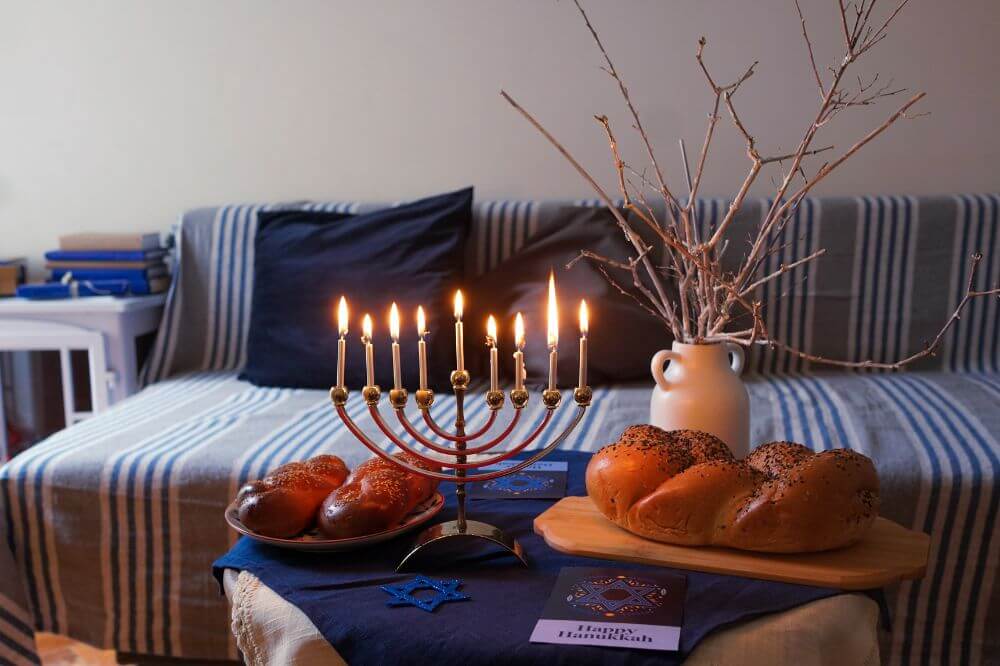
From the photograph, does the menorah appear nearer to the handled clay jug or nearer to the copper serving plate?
the copper serving plate

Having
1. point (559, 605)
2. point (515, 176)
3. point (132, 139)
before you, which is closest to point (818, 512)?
point (559, 605)

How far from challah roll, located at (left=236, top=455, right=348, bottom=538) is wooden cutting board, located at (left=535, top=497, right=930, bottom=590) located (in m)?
0.25

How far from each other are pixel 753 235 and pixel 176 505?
1437 mm

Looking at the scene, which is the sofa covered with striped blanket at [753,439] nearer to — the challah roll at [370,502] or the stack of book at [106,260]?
the stack of book at [106,260]

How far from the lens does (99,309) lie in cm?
228

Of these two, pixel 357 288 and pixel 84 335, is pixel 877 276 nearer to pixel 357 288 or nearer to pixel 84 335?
pixel 357 288

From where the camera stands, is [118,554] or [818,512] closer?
[818,512]

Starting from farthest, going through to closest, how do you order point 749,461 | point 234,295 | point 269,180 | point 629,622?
1. point 269,180
2. point 234,295
3. point 749,461
4. point 629,622

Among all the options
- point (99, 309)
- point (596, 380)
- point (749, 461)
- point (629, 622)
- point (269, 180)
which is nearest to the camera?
point (629, 622)

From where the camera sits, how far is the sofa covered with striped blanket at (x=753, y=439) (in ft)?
5.06

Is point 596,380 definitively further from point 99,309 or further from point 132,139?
point 132,139

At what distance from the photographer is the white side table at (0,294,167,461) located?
7.50 ft

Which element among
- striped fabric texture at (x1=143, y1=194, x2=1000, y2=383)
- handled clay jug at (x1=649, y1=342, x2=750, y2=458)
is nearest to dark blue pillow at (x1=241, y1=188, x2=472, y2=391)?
striped fabric texture at (x1=143, y1=194, x2=1000, y2=383)

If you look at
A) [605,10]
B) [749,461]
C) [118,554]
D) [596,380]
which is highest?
[605,10]
